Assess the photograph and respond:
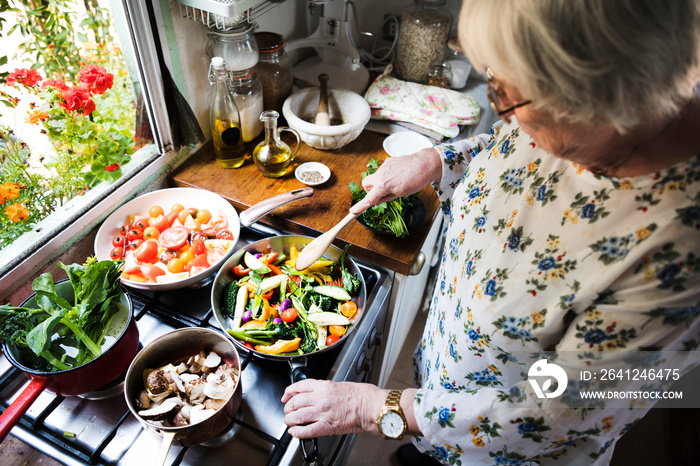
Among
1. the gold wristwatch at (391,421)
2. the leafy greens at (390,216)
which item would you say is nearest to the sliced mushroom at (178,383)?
the gold wristwatch at (391,421)

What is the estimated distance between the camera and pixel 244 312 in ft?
3.18

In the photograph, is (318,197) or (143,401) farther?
(318,197)

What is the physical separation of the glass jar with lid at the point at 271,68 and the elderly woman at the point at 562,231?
0.82 m

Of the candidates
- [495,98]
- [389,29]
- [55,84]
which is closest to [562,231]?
[495,98]

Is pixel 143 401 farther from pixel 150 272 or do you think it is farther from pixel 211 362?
pixel 150 272

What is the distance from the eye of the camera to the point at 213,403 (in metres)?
0.77

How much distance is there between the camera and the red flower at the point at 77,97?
0.98m

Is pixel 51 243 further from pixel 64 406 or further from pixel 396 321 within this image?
pixel 396 321

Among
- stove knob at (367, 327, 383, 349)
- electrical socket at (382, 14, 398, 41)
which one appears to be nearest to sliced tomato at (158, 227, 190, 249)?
stove knob at (367, 327, 383, 349)

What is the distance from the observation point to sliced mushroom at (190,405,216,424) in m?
0.73

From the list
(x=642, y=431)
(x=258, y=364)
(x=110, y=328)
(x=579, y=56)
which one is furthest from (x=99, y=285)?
(x=642, y=431)

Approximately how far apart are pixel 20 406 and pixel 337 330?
550 millimetres

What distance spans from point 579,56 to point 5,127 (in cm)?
108

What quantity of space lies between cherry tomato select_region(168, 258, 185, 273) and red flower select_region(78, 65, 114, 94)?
43 centimetres
